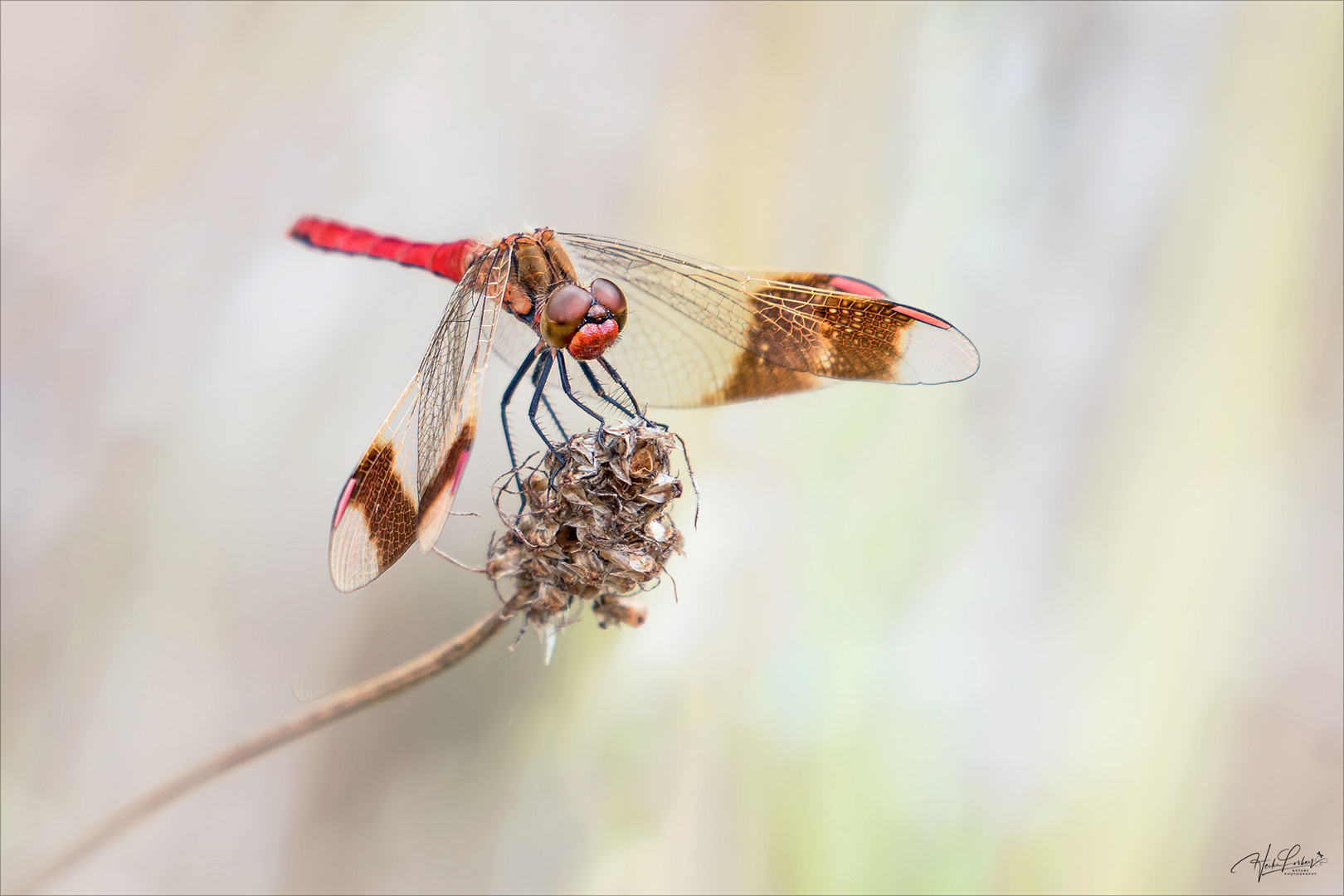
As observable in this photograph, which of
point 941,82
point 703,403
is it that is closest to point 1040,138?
point 941,82

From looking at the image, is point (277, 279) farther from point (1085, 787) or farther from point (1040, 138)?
point (1085, 787)

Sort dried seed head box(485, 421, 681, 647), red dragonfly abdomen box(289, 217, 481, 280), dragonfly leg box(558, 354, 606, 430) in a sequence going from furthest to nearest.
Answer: red dragonfly abdomen box(289, 217, 481, 280), dragonfly leg box(558, 354, 606, 430), dried seed head box(485, 421, 681, 647)

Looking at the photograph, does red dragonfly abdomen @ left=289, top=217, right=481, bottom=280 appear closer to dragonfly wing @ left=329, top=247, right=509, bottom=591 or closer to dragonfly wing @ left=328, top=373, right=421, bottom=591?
dragonfly wing @ left=329, top=247, right=509, bottom=591
